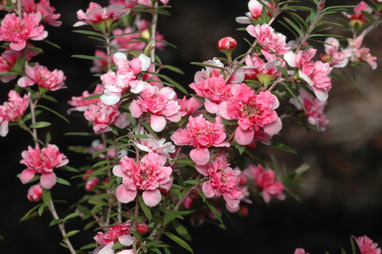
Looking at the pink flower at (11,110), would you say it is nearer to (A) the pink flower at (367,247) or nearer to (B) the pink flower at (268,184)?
(B) the pink flower at (268,184)

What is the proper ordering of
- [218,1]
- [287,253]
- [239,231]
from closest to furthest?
[287,253] < [239,231] < [218,1]

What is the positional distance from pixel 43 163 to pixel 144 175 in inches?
9.6

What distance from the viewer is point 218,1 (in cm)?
265

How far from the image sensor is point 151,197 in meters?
0.69

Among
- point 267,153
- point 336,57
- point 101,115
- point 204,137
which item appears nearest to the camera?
point 204,137

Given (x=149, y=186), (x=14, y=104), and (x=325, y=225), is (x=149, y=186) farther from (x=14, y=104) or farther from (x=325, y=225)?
(x=325, y=225)

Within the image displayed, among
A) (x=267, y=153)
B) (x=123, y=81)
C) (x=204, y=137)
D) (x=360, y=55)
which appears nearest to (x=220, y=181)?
(x=204, y=137)

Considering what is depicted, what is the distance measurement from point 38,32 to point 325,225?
1.83 m

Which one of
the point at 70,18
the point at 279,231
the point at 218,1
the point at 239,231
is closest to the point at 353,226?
the point at 279,231

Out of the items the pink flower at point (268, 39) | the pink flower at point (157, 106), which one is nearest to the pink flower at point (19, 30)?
the pink flower at point (157, 106)

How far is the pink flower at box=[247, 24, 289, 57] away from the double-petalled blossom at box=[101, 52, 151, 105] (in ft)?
0.59

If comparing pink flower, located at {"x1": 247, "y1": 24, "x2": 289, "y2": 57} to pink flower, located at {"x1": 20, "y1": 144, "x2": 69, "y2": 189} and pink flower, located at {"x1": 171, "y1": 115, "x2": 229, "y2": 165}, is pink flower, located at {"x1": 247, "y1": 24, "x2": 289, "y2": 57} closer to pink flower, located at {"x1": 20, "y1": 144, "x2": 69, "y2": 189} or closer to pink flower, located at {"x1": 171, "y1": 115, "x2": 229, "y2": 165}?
pink flower, located at {"x1": 171, "y1": 115, "x2": 229, "y2": 165}

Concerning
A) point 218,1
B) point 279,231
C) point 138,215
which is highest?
point 138,215

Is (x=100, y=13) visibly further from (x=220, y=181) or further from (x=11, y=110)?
(x=220, y=181)
